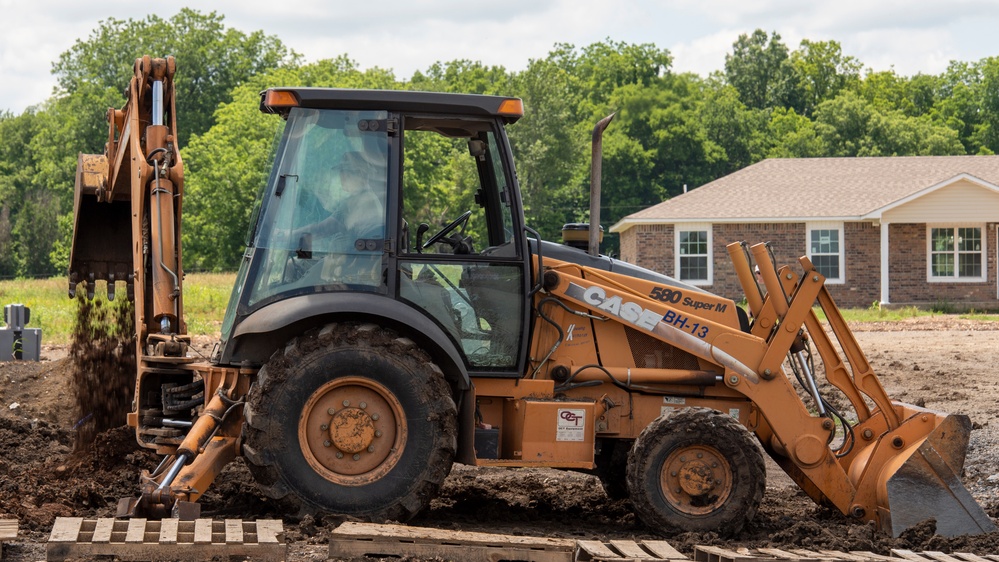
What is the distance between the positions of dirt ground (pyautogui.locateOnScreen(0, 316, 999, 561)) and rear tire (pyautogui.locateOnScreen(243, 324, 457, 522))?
270mm

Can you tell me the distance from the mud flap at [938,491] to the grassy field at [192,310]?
628 inches

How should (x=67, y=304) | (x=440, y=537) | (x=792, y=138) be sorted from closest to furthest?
(x=440, y=537)
(x=67, y=304)
(x=792, y=138)

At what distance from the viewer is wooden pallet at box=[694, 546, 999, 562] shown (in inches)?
234

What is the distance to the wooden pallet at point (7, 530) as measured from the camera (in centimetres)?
604

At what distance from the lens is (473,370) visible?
748 cm

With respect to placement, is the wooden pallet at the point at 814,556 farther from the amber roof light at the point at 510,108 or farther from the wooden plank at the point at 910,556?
the amber roof light at the point at 510,108

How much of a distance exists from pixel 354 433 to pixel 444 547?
3.91 feet

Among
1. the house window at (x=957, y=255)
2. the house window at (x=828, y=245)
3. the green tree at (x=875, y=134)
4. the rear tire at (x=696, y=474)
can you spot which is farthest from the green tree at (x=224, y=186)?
the rear tire at (x=696, y=474)

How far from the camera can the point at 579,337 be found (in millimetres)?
7805

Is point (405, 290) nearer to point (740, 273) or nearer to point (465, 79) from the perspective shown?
point (740, 273)

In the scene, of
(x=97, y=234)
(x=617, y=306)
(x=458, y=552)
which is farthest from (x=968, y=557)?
(x=97, y=234)

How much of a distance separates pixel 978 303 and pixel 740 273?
2781cm

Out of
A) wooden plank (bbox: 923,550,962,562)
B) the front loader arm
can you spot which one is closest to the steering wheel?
the front loader arm

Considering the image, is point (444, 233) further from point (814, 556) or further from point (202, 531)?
point (814, 556)
